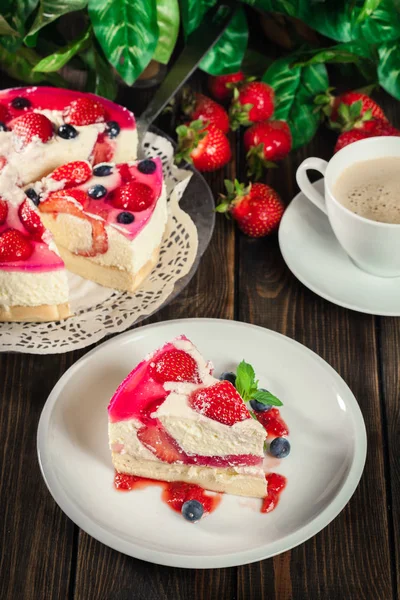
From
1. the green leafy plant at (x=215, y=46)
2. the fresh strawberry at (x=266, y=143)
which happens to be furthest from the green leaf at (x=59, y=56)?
the fresh strawberry at (x=266, y=143)

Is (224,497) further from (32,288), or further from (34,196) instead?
(34,196)

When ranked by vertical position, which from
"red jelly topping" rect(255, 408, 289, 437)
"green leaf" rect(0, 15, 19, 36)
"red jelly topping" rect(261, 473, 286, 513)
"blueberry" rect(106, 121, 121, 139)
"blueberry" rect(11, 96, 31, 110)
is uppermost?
"green leaf" rect(0, 15, 19, 36)

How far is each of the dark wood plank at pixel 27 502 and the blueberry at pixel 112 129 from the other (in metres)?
0.74

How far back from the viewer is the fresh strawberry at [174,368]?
1836 millimetres

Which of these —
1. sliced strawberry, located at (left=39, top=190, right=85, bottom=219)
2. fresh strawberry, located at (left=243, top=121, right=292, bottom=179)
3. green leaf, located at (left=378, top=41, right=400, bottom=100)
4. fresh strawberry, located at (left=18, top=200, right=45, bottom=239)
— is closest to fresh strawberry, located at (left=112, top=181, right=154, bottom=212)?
sliced strawberry, located at (left=39, top=190, right=85, bottom=219)

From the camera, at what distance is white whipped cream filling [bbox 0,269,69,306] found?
2.22 m

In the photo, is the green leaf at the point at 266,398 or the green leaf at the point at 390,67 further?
the green leaf at the point at 390,67

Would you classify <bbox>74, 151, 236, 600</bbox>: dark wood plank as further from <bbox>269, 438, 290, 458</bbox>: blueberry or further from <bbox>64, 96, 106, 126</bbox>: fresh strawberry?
<bbox>64, 96, 106, 126</bbox>: fresh strawberry

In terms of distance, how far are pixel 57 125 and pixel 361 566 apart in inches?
61.3

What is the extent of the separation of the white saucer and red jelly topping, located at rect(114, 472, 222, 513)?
66 centimetres

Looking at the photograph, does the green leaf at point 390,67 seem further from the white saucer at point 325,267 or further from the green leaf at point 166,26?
the green leaf at point 166,26

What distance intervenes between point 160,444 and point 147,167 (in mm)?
889

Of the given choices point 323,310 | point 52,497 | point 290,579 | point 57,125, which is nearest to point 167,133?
point 57,125

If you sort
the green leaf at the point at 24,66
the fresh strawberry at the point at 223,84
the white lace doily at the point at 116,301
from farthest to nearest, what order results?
the fresh strawberry at the point at 223,84 < the green leaf at the point at 24,66 < the white lace doily at the point at 116,301
